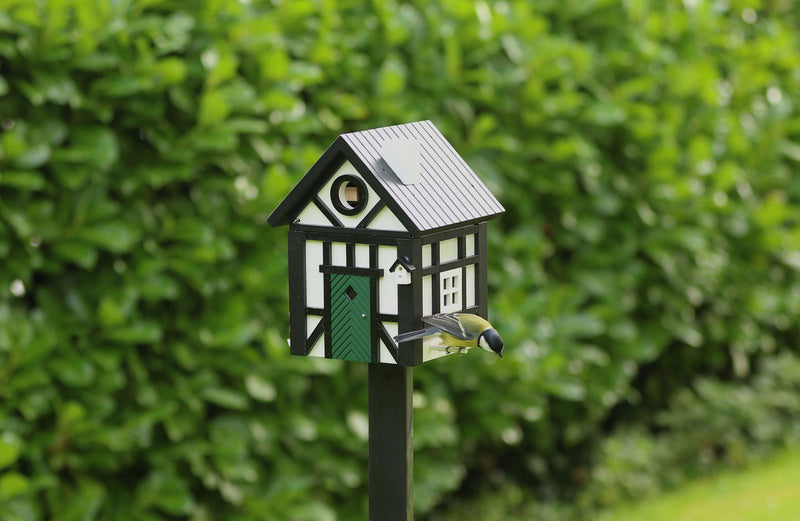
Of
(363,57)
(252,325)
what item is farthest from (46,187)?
(363,57)

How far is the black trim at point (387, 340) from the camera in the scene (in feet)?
8.00

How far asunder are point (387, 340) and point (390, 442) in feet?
0.88

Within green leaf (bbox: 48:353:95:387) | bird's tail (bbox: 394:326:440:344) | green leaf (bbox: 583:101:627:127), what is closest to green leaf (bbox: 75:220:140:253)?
green leaf (bbox: 48:353:95:387)

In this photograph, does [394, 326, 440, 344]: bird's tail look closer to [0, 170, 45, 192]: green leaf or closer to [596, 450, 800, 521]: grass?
[0, 170, 45, 192]: green leaf

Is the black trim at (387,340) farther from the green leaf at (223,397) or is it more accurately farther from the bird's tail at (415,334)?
the green leaf at (223,397)

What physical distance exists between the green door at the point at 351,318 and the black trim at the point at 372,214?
122 mm

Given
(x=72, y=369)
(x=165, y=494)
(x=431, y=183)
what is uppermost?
(x=431, y=183)

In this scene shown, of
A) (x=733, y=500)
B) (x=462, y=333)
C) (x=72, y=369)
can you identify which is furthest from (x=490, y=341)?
(x=733, y=500)

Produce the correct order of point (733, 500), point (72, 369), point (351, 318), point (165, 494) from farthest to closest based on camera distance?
point (733, 500)
point (165, 494)
point (72, 369)
point (351, 318)

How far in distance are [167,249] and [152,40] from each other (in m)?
0.76

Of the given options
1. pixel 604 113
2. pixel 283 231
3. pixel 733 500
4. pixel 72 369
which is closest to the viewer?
pixel 72 369

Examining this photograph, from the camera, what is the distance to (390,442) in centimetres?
255

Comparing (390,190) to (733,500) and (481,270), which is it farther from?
(733,500)

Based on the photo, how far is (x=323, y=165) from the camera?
250 cm
